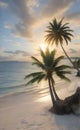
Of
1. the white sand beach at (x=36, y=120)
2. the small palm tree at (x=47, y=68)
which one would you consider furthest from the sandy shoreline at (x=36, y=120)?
the small palm tree at (x=47, y=68)

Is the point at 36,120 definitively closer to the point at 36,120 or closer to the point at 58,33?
the point at 36,120

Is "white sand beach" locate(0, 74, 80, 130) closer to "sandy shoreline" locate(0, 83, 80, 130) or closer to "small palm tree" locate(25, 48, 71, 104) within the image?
"sandy shoreline" locate(0, 83, 80, 130)

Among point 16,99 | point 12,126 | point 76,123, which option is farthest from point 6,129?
Answer: point 16,99

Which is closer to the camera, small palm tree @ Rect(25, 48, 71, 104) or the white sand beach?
the white sand beach

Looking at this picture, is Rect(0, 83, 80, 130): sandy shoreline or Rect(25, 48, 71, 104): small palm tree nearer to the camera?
Rect(0, 83, 80, 130): sandy shoreline

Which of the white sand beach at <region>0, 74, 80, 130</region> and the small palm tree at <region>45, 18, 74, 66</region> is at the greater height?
the small palm tree at <region>45, 18, 74, 66</region>

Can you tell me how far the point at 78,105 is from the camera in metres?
24.1

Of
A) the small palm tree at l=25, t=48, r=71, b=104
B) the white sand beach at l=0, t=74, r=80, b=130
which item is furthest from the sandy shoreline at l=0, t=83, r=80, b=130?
the small palm tree at l=25, t=48, r=71, b=104

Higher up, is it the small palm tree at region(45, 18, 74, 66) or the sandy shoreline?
the small palm tree at region(45, 18, 74, 66)

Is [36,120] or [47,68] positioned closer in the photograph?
[36,120]

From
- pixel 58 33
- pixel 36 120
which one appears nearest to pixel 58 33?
pixel 58 33

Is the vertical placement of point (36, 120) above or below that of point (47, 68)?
below

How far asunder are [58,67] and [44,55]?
8.34 feet

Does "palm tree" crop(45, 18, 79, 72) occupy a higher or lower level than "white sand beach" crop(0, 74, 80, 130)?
higher
